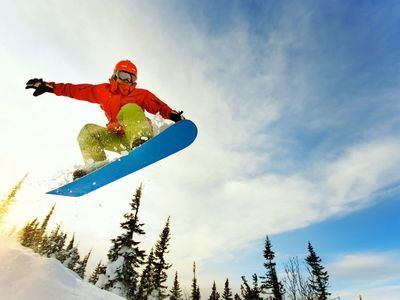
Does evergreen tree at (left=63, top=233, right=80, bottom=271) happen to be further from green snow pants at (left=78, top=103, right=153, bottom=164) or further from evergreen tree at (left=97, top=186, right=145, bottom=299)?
green snow pants at (left=78, top=103, right=153, bottom=164)

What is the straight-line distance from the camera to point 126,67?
656 centimetres

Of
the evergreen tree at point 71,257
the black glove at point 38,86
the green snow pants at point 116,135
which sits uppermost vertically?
the evergreen tree at point 71,257

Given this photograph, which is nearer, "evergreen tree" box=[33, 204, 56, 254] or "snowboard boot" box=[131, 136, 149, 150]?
"snowboard boot" box=[131, 136, 149, 150]

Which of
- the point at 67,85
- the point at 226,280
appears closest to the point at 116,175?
the point at 67,85

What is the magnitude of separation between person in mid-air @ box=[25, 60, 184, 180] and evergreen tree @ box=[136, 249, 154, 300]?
30924 mm

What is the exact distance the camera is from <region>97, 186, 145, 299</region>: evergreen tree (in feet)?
76.4

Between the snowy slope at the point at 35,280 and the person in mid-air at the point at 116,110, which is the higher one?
the person in mid-air at the point at 116,110

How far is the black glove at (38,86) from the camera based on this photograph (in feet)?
Answer: 21.8

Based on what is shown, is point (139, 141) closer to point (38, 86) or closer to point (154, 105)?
point (154, 105)

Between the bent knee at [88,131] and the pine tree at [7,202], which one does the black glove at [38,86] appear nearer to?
the bent knee at [88,131]

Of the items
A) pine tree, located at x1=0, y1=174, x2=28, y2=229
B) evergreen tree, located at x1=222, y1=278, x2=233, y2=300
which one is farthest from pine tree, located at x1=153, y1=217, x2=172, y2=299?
pine tree, located at x1=0, y1=174, x2=28, y2=229

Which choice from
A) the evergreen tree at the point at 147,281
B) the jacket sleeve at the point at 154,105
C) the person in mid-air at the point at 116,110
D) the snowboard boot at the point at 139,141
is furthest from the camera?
the evergreen tree at the point at 147,281

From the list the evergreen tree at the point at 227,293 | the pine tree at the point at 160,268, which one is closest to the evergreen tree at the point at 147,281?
the pine tree at the point at 160,268

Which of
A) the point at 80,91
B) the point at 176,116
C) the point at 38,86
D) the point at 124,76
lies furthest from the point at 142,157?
the point at 38,86
